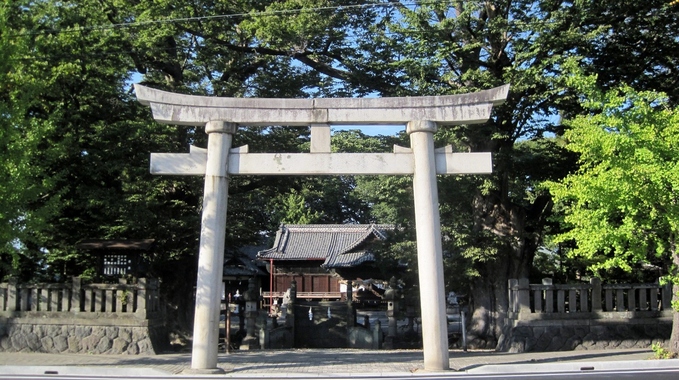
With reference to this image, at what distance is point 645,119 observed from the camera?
14.4 m

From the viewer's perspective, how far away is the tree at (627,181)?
538 inches

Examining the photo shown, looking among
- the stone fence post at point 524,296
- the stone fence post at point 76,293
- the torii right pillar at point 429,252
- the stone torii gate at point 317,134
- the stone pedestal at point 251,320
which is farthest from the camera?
the stone pedestal at point 251,320

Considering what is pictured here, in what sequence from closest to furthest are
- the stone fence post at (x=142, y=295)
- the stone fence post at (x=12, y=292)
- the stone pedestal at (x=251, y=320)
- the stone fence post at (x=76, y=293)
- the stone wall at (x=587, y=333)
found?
1. the stone fence post at (x=142, y=295)
2. the stone fence post at (x=76, y=293)
3. the stone fence post at (x=12, y=292)
4. the stone wall at (x=587, y=333)
5. the stone pedestal at (x=251, y=320)

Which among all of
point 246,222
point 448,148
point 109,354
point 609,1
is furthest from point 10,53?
point 609,1

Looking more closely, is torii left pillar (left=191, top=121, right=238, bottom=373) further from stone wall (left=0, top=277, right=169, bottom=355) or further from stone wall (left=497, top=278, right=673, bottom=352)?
stone wall (left=497, top=278, right=673, bottom=352)

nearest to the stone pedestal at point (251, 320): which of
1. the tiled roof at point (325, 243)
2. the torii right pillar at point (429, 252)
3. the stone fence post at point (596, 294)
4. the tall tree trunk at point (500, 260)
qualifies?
the tall tree trunk at point (500, 260)

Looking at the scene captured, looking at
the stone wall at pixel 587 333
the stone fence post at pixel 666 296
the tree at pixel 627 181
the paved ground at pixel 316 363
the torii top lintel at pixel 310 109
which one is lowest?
the paved ground at pixel 316 363

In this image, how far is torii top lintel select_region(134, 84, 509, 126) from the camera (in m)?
13.8

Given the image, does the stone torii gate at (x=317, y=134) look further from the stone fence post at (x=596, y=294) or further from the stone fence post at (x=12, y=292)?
the stone fence post at (x=12, y=292)

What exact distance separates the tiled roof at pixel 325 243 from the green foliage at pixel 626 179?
28.1 m

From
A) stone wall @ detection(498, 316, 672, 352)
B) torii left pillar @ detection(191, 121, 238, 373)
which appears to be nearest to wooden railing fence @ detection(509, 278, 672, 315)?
stone wall @ detection(498, 316, 672, 352)

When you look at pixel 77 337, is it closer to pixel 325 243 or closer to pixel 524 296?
pixel 524 296

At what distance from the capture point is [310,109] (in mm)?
13836

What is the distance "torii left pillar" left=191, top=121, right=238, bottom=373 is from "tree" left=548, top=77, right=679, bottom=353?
7846 millimetres
